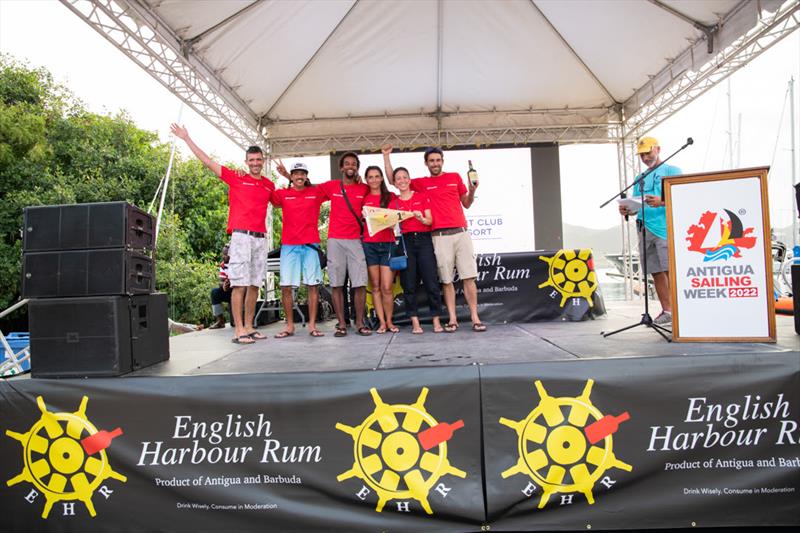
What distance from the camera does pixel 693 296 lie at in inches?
109

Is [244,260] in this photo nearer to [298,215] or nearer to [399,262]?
[298,215]

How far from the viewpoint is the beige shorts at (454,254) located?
395cm

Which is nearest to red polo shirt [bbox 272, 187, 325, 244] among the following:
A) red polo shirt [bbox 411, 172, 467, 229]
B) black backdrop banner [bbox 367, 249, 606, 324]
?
red polo shirt [bbox 411, 172, 467, 229]

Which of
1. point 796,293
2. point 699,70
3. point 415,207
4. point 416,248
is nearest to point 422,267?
point 416,248

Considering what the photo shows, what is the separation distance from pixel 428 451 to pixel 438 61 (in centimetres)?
602

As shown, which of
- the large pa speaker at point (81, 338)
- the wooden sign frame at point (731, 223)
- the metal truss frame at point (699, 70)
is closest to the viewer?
the large pa speaker at point (81, 338)

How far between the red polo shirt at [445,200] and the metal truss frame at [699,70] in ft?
12.7

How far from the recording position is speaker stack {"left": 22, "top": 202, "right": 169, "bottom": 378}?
7.82 ft

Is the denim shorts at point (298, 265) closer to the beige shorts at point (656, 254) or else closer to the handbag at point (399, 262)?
the handbag at point (399, 262)

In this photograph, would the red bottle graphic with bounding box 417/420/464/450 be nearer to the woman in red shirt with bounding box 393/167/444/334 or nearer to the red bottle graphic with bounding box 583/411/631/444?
the red bottle graphic with bounding box 583/411/631/444

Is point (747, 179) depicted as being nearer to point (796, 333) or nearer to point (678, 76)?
point (796, 333)

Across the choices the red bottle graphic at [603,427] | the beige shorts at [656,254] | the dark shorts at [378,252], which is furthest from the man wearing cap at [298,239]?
the beige shorts at [656,254]

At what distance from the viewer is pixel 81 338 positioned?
7.86ft

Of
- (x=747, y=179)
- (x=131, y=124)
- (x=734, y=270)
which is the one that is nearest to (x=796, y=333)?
(x=734, y=270)
